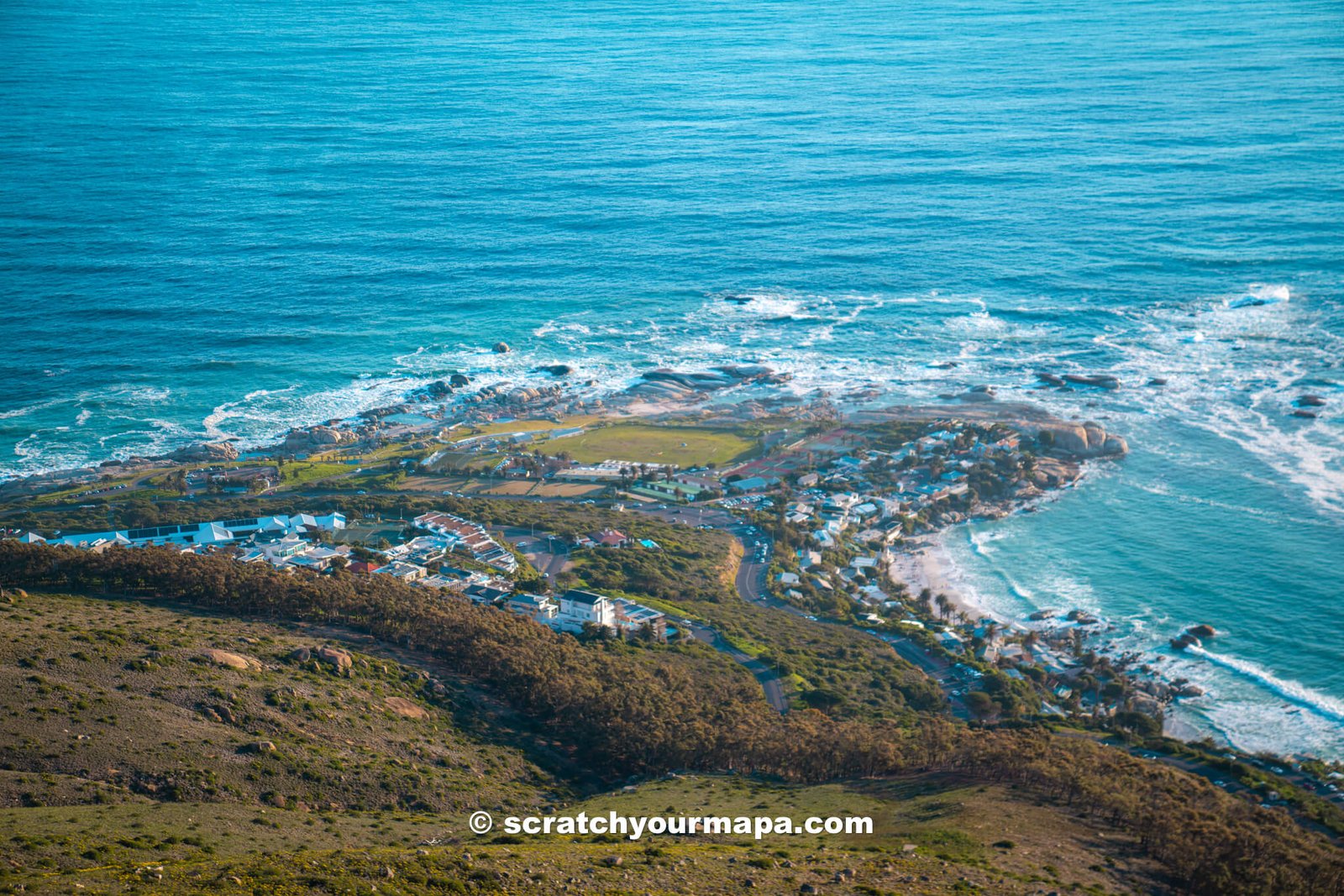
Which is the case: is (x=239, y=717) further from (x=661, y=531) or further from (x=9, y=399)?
(x=9, y=399)

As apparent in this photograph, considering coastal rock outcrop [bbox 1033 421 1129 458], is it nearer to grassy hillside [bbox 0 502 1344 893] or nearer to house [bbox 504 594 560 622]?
grassy hillside [bbox 0 502 1344 893]

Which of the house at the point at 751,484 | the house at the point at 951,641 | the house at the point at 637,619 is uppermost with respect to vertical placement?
the house at the point at 637,619

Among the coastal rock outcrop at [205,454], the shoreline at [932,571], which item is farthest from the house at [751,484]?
the coastal rock outcrop at [205,454]

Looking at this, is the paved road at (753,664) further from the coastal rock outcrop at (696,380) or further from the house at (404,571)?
the coastal rock outcrop at (696,380)

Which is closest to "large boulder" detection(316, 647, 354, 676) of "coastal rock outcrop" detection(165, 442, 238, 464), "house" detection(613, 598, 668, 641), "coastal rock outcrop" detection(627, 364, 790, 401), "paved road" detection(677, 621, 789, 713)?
"house" detection(613, 598, 668, 641)

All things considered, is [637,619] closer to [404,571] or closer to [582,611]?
[582,611]

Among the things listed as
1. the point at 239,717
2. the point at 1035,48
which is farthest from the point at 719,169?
the point at 239,717
